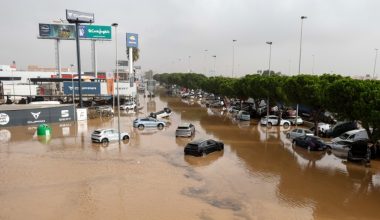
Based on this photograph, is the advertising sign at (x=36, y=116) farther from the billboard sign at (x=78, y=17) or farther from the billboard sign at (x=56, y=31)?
the billboard sign at (x=56, y=31)

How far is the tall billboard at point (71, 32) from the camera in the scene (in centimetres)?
7881

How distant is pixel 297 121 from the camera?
44.8 metres

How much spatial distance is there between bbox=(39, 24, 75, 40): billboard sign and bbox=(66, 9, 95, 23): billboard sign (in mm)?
36307

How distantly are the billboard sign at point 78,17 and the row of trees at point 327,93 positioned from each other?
1093 inches

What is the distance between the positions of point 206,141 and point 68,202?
13282 mm

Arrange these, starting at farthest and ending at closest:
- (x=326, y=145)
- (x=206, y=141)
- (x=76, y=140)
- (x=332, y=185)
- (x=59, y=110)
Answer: (x=59, y=110) < (x=76, y=140) < (x=326, y=145) < (x=206, y=141) < (x=332, y=185)

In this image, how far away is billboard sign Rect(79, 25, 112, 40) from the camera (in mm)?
78500

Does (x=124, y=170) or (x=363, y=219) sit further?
(x=124, y=170)

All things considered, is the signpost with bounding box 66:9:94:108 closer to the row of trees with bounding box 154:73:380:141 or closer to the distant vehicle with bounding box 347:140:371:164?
the row of trees with bounding box 154:73:380:141

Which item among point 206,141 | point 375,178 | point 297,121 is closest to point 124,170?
point 206,141

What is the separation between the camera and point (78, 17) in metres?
51.1

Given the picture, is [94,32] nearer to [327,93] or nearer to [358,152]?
[327,93]

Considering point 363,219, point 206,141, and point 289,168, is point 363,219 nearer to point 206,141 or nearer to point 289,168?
point 289,168

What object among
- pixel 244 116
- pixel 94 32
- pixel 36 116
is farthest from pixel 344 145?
pixel 94 32
